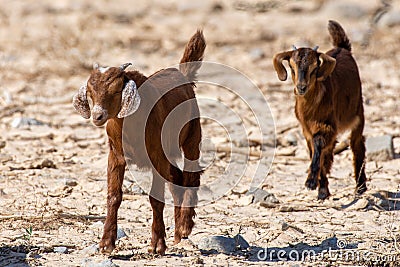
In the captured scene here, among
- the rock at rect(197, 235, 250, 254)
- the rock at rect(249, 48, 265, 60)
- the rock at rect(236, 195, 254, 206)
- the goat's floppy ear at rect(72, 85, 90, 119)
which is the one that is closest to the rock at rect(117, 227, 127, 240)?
the rock at rect(197, 235, 250, 254)

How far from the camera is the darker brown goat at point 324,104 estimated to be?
7.88 m

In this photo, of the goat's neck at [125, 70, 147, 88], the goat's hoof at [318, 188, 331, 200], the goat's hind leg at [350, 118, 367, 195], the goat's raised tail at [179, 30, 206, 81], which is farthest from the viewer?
the goat's hind leg at [350, 118, 367, 195]

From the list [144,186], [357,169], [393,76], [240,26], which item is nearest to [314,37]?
[240,26]

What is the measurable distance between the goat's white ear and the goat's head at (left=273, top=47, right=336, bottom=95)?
2.50 m

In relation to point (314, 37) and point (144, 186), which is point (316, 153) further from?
point (314, 37)

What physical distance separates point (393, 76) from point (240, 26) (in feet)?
17.8

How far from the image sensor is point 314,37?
17188mm

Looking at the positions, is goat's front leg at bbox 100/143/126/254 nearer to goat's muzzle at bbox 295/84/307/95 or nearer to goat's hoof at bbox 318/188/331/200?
goat's muzzle at bbox 295/84/307/95

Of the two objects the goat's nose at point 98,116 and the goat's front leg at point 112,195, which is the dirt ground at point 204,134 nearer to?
the goat's front leg at point 112,195

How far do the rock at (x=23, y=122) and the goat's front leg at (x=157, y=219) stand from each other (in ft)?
15.8

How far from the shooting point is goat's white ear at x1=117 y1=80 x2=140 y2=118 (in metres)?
5.64

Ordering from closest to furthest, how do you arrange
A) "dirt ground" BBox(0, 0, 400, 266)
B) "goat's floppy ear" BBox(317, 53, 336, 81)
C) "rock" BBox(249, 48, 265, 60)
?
"dirt ground" BBox(0, 0, 400, 266) → "goat's floppy ear" BBox(317, 53, 336, 81) → "rock" BBox(249, 48, 265, 60)

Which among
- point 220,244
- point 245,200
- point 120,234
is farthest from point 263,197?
point 120,234

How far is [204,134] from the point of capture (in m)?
10.3
